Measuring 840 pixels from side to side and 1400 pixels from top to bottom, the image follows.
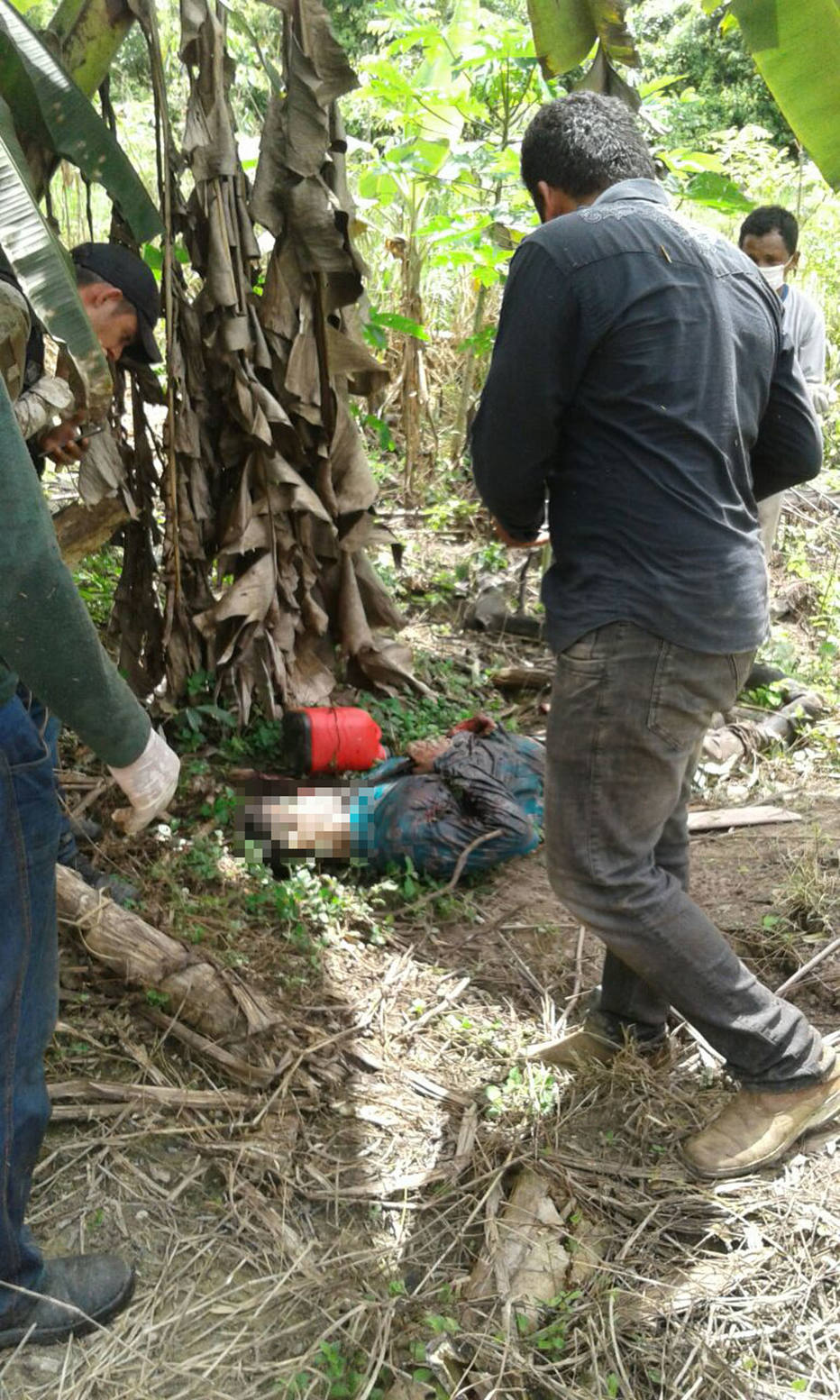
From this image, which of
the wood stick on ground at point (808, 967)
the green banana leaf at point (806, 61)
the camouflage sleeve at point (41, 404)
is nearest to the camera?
the green banana leaf at point (806, 61)

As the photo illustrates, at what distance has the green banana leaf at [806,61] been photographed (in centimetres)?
277

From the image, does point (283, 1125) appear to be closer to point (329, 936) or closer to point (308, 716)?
point (329, 936)

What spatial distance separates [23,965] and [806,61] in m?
2.69

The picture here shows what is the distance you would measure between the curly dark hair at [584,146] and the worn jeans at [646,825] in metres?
0.95

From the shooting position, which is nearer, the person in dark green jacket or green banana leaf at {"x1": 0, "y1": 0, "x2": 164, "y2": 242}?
Result: the person in dark green jacket

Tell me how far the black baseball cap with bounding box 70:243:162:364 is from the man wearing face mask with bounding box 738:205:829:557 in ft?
8.55

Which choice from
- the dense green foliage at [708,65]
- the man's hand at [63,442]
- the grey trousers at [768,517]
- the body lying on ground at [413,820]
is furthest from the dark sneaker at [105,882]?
the dense green foliage at [708,65]

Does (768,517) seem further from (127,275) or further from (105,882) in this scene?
(105,882)

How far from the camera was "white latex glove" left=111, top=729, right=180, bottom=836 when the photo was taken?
1948mm

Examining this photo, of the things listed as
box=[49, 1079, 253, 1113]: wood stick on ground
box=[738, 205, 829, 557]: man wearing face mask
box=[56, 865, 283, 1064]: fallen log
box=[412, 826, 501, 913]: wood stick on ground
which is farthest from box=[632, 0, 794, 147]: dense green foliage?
box=[49, 1079, 253, 1113]: wood stick on ground

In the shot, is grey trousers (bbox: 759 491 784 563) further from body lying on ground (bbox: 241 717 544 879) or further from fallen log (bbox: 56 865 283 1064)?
fallen log (bbox: 56 865 283 1064)

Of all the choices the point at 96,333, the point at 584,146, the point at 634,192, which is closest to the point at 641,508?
the point at 634,192

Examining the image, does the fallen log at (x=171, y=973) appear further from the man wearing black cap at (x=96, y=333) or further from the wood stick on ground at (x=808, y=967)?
the wood stick on ground at (x=808, y=967)

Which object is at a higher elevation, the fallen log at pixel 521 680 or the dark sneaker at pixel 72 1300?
the dark sneaker at pixel 72 1300
